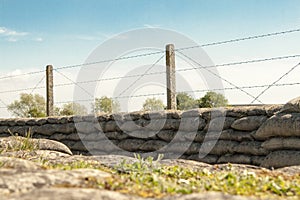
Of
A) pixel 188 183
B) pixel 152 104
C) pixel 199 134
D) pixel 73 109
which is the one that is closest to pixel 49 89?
pixel 73 109

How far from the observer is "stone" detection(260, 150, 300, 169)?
453 centimetres

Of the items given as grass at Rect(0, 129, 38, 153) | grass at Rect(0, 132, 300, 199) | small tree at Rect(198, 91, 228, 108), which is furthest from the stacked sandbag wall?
grass at Rect(0, 132, 300, 199)

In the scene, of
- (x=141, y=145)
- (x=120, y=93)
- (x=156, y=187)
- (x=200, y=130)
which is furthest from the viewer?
(x=120, y=93)

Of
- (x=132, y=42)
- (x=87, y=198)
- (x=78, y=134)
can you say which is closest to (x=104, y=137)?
(x=78, y=134)

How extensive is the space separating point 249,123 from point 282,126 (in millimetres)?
498

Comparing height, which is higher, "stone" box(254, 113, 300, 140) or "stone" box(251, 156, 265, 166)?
"stone" box(254, 113, 300, 140)

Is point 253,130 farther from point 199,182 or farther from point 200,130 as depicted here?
point 199,182

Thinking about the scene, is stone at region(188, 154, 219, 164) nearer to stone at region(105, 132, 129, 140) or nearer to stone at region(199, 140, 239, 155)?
stone at region(199, 140, 239, 155)

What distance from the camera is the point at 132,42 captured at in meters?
7.51

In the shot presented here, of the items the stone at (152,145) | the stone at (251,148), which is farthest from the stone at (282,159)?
the stone at (152,145)

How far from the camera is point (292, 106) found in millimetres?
4703

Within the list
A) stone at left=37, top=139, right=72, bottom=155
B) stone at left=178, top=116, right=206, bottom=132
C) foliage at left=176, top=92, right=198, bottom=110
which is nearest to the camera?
stone at left=178, top=116, right=206, bottom=132

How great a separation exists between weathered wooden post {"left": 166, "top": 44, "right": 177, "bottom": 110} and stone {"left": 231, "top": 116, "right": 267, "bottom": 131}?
132 centimetres

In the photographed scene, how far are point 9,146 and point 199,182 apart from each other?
3.47 metres
